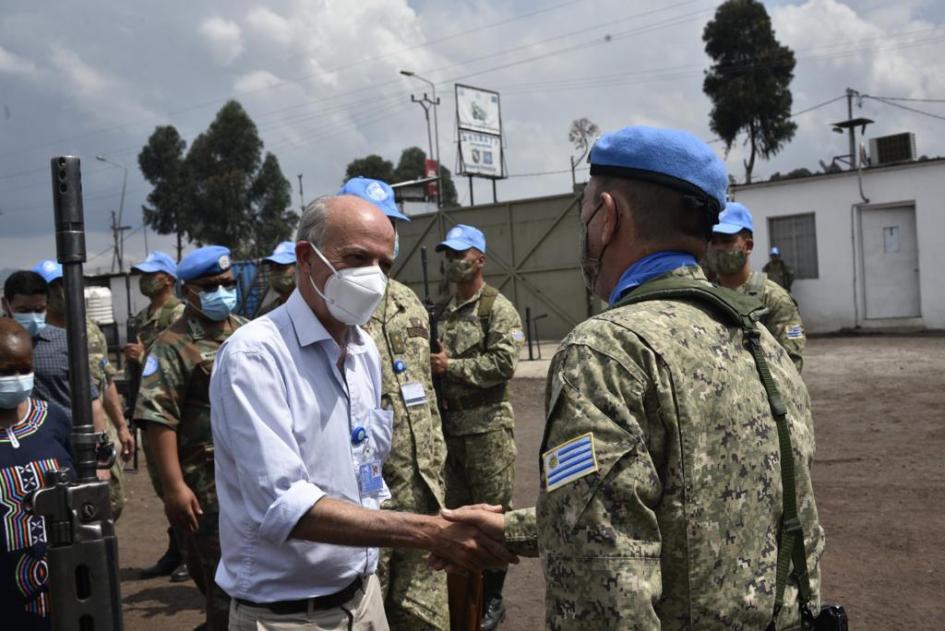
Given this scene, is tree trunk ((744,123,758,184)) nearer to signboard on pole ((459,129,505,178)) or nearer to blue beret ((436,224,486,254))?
signboard on pole ((459,129,505,178))

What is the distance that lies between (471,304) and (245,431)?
11.7 ft

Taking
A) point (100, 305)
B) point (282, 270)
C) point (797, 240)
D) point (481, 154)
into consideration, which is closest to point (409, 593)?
point (282, 270)

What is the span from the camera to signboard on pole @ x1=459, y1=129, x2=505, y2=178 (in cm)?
3509

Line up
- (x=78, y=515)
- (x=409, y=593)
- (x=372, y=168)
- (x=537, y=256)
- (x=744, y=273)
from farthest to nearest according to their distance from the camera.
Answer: (x=372, y=168)
(x=537, y=256)
(x=744, y=273)
(x=409, y=593)
(x=78, y=515)

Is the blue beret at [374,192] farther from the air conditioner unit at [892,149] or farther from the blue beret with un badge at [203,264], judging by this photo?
the air conditioner unit at [892,149]

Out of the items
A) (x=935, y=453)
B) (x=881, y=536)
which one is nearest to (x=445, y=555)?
(x=881, y=536)

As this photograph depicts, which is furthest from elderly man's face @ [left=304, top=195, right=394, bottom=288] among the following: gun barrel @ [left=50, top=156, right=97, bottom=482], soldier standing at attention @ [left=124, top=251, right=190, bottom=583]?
soldier standing at attention @ [left=124, top=251, right=190, bottom=583]

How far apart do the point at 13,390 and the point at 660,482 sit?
2.90 m

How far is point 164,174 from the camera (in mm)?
54062

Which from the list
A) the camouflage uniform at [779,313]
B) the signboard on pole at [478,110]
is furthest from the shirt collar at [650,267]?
the signboard on pole at [478,110]

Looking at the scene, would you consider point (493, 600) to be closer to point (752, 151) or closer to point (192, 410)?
point (192, 410)

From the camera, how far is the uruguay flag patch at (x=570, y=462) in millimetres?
1564

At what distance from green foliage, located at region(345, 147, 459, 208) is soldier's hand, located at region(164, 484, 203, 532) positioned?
2298 inches

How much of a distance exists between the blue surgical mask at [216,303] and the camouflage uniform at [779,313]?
346 cm
